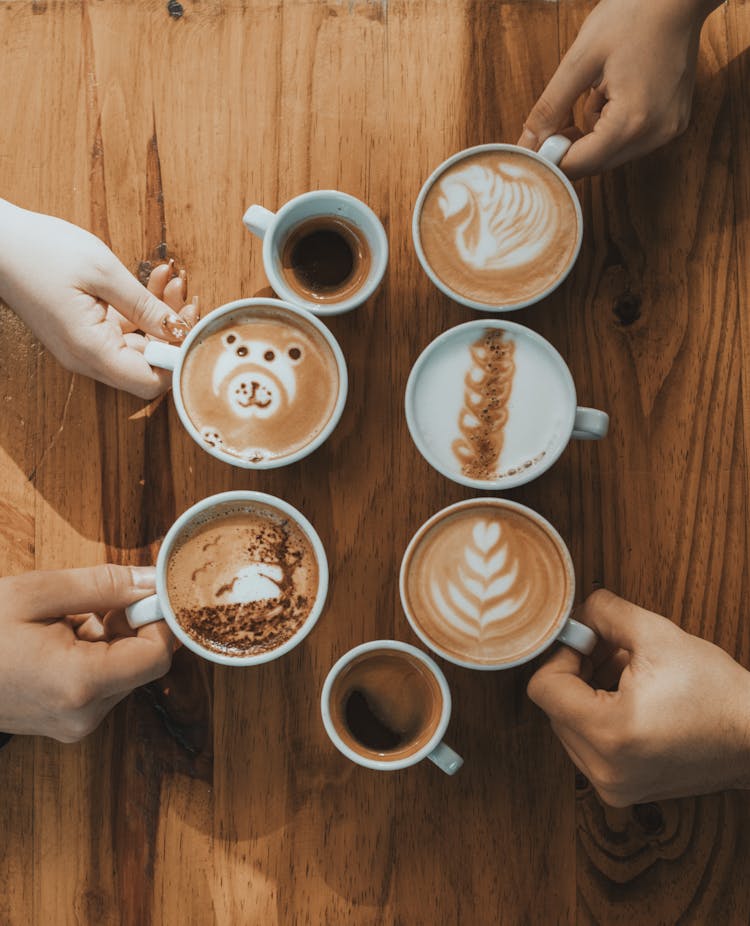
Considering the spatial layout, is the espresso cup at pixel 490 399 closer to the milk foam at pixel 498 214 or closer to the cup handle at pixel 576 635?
the milk foam at pixel 498 214

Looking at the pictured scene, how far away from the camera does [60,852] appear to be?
1.14 m

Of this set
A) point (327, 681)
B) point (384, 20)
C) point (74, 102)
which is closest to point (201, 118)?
point (74, 102)

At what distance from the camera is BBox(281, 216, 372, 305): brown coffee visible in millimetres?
1162

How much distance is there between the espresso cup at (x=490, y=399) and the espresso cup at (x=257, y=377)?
136 millimetres

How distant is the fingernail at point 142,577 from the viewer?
1.09 metres

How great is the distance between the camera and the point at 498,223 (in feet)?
3.60

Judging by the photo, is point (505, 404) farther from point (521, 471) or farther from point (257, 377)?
Answer: point (257, 377)

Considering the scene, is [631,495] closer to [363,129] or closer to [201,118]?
[363,129]

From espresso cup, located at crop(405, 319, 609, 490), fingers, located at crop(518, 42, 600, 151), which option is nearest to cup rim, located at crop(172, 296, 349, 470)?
espresso cup, located at crop(405, 319, 609, 490)

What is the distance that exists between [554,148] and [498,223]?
0.13 metres

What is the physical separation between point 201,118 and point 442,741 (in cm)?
99

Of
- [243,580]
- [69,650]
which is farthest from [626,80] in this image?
[69,650]

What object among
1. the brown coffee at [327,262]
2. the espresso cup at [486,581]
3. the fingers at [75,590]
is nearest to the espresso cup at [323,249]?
the brown coffee at [327,262]

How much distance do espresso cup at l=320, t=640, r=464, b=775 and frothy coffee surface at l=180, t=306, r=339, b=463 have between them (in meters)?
0.32
